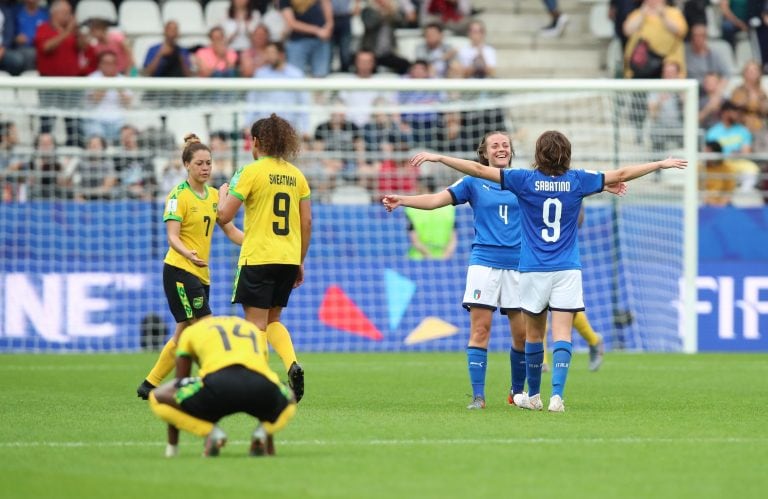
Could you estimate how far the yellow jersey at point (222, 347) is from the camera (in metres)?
7.83

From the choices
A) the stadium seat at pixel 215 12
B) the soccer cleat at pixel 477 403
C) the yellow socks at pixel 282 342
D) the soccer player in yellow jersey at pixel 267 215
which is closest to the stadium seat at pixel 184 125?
the stadium seat at pixel 215 12

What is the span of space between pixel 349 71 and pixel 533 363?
41.7 feet

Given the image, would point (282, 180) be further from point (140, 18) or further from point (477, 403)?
point (140, 18)

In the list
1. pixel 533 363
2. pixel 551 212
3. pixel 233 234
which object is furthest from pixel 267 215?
pixel 533 363

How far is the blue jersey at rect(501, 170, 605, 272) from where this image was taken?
10617 millimetres

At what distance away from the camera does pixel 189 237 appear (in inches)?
460

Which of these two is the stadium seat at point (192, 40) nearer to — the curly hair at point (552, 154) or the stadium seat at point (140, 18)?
the stadium seat at point (140, 18)

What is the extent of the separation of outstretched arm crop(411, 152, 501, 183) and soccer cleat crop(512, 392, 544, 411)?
1.65m

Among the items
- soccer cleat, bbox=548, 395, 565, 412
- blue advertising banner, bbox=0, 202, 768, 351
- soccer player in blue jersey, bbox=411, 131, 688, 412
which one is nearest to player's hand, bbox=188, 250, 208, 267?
soccer player in blue jersey, bbox=411, 131, 688, 412

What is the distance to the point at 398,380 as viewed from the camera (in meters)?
14.2

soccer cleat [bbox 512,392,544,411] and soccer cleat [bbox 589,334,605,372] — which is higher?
soccer cleat [bbox 512,392,544,411]

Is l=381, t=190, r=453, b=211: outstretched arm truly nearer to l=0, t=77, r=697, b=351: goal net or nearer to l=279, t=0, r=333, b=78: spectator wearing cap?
l=0, t=77, r=697, b=351: goal net

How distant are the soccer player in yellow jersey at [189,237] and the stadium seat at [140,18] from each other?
12418 millimetres

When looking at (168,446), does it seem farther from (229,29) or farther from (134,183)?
(229,29)
